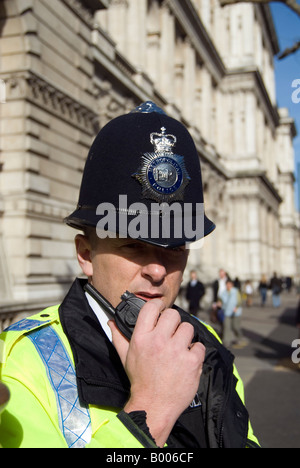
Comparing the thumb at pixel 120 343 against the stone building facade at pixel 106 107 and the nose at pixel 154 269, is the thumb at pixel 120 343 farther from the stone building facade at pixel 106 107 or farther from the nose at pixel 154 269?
the stone building facade at pixel 106 107

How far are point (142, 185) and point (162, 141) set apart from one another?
15cm

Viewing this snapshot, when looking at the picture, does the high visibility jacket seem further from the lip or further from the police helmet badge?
the police helmet badge

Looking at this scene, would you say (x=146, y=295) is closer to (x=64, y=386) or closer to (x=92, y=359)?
(x=92, y=359)

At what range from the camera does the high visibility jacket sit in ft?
3.57

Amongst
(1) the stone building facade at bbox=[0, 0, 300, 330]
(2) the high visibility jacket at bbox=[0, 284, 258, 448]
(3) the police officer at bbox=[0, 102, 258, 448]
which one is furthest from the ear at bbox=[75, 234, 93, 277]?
(1) the stone building facade at bbox=[0, 0, 300, 330]

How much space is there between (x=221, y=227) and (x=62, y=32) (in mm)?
24260

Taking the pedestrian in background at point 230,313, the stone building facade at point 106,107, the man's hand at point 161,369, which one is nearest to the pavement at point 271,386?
the pedestrian in background at point 230,313

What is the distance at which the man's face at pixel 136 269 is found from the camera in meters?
1.41

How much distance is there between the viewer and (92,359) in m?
1.35

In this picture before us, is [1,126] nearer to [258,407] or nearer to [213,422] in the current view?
[258,407]

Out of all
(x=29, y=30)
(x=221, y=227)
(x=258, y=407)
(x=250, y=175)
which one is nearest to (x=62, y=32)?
(x=29, y=30)

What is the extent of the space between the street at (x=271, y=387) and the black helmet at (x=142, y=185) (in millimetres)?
4292

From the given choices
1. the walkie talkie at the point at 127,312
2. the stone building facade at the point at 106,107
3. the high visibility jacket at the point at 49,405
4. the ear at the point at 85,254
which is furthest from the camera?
the stone building facade at the point at 106,107

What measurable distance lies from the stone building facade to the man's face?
684 centimetres
